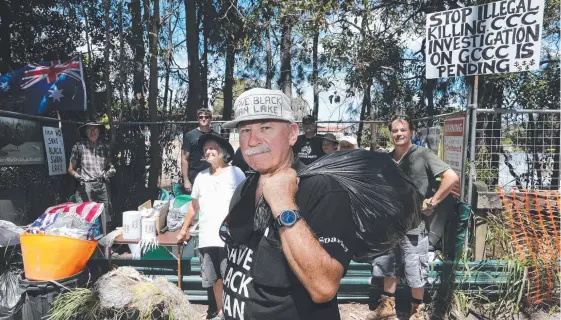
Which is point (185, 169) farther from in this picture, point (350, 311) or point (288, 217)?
point (288, 217)

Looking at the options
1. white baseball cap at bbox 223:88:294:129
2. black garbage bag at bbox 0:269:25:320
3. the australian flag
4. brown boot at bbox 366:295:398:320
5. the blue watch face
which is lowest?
brown boot at bbox 366:295:398:320

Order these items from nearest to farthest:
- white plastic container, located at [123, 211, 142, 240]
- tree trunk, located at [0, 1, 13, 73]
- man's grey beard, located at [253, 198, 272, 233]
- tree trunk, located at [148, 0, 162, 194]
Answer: man's grey beard, located at [253, 198, 272, 233], white plastic container, located at [123, 211, 142, 240], tree trunk, located at [148, 0, 162, 194], tree trunk, located at [0, 1, 13, 73]

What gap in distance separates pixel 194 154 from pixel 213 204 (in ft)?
7.64

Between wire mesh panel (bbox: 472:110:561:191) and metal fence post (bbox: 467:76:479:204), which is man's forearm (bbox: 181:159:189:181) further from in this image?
wire mesh panel (bbox: 472:110:561:191)

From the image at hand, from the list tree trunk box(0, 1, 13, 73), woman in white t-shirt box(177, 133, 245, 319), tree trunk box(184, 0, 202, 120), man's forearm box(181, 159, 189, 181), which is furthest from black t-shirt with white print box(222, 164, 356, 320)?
tree trunk box(0, 1, 13, 73)

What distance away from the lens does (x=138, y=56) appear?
9992mm

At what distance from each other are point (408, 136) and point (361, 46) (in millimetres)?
6975

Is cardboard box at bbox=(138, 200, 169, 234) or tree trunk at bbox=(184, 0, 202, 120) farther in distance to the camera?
tree trunk at bbox=(184, 0, 202, 120)

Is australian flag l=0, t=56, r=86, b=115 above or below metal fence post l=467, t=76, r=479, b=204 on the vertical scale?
above

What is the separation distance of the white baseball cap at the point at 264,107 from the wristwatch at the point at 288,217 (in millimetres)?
411

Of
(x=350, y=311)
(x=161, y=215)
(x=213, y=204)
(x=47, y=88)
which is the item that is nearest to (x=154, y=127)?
(x=47, y=88)

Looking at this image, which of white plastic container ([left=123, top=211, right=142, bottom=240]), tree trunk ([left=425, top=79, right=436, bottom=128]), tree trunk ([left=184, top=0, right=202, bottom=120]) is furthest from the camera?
tree trunk ([left=425, top=79, right=436, bottom=128])

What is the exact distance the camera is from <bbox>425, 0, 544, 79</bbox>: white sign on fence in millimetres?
3791

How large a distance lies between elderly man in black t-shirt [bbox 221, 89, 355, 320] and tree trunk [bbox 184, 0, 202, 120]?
29.3 ft
